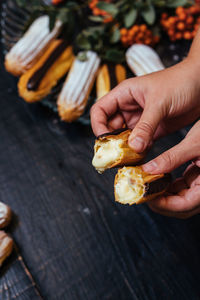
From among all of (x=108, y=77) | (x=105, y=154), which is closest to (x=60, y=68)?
(x=108, y=77)

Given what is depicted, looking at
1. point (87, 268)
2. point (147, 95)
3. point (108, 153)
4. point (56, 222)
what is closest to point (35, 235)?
point (56, 222)

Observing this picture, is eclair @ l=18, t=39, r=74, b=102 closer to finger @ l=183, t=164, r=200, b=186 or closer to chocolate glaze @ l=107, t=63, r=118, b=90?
chocolate glaze @ l=107, t=63, r=118, b=90

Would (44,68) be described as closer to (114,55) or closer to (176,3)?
(114,55)

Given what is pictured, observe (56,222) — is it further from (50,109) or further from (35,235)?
(50,109)

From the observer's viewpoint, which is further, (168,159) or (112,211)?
(112,211)

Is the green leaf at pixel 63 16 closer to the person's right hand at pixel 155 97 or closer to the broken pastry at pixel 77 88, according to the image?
the broken pastry at pixel 77 88

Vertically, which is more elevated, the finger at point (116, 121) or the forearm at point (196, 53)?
the forearm at point (196, 53)

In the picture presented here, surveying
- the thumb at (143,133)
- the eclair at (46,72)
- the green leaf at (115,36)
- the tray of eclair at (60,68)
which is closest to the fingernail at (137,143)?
the thumb at (143,133)
